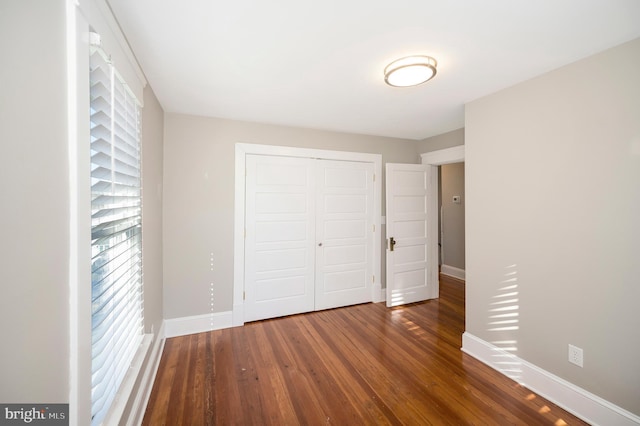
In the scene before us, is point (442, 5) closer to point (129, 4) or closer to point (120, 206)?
point (129, 4)

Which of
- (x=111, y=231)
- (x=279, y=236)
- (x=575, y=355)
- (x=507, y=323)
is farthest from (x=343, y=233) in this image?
(x=111, y=231)

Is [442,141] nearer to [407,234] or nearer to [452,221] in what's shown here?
[407,234]

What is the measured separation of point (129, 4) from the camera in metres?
1.31

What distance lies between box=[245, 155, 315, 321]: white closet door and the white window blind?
151cm

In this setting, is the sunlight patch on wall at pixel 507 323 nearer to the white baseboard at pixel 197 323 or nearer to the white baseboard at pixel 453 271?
the white baseboard at pixel 197 323

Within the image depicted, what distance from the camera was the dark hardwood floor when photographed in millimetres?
1777

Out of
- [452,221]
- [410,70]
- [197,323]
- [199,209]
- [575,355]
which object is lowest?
[197,323]

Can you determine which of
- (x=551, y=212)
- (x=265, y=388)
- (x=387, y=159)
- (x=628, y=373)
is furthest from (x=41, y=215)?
(x=387, y=159)

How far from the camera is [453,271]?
531 cm

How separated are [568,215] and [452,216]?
3735 mm

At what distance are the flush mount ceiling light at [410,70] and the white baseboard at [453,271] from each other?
4365 millimetres

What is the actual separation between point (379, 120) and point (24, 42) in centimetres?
296

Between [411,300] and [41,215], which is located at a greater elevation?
[41,215]

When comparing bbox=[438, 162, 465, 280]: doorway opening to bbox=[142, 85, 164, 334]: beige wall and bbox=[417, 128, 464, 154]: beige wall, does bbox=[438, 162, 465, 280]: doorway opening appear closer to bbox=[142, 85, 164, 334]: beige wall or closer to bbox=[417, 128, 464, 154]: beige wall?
bbox=[417, 128, 464, 154]: beige wall
